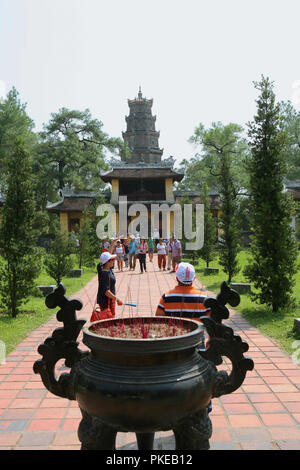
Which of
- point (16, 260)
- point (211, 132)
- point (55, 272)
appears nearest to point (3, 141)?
point (211, 132)

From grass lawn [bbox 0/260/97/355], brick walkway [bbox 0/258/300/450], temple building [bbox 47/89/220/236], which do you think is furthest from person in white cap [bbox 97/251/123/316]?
temple building [bbox 47/89/220/236]

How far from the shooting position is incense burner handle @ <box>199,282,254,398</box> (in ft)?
9.40

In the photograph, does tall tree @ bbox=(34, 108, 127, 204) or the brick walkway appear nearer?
the brick walkway

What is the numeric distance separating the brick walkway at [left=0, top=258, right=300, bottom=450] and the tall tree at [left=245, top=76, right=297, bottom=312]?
3.08 metres

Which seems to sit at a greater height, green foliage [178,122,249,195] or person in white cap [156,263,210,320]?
green foliage [178,122,249,195]

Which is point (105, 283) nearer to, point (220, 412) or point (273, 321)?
point (220, 412)

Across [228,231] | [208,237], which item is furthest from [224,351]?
[208,237]

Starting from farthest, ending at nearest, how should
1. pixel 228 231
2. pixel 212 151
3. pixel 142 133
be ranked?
pixel 142 133, pixel 212 151, pixel 228 231

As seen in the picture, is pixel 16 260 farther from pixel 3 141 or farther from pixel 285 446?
pixel 3 141

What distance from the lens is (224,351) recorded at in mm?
2926

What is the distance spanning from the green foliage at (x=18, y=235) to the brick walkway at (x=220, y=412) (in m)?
2.95

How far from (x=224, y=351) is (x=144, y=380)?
2.67 feet

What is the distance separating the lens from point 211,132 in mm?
38781

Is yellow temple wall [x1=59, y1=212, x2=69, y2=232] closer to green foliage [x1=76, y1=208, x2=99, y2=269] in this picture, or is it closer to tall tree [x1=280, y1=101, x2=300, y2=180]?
green foliage [x1=76, y1=208, x2=99, y2=269]
